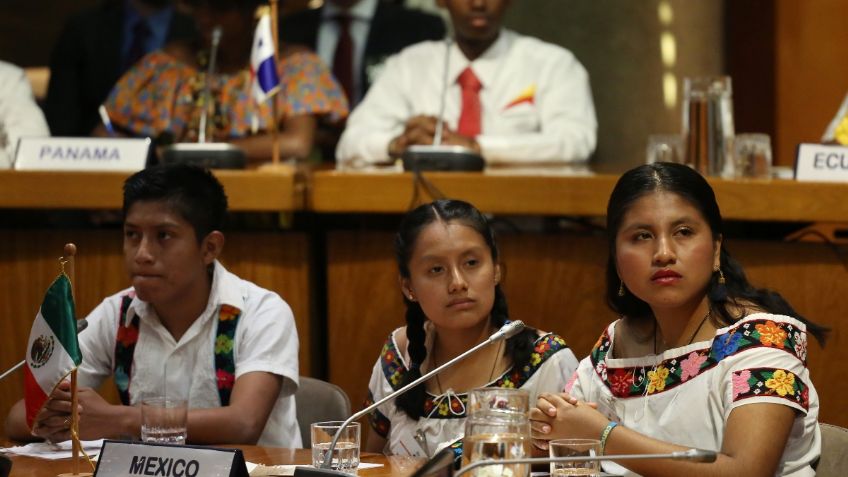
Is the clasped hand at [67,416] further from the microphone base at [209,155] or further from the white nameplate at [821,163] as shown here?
the white nameplate at [821,163]

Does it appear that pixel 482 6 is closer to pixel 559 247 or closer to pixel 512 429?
pixel 559 247

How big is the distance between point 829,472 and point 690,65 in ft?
14.5

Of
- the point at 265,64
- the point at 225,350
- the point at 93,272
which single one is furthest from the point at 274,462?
the point at 265,64

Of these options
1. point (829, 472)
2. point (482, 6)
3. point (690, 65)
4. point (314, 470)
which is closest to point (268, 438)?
point (314, 470)

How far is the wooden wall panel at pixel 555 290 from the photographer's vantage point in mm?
3729

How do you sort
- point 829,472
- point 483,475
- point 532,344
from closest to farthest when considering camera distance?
point 483,475
point 829,472
point 532,344

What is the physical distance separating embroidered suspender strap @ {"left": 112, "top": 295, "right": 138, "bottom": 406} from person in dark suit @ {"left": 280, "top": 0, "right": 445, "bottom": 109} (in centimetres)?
318

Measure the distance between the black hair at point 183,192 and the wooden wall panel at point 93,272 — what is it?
2.00 ft

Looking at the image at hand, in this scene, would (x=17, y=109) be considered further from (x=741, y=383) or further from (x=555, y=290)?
(x=741, y=383)

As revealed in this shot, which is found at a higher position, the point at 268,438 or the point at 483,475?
the point at 483,475

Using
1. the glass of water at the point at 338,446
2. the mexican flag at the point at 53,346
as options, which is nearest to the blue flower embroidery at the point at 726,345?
the glass of water at the point at 338,446

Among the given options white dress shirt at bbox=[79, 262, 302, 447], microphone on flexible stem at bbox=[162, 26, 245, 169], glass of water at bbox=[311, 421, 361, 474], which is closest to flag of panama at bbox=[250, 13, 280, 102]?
microphone on flexible stem at bbox=[162, 26, 245, 169]

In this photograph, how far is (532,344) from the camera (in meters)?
3.07

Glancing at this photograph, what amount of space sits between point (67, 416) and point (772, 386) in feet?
4.84
